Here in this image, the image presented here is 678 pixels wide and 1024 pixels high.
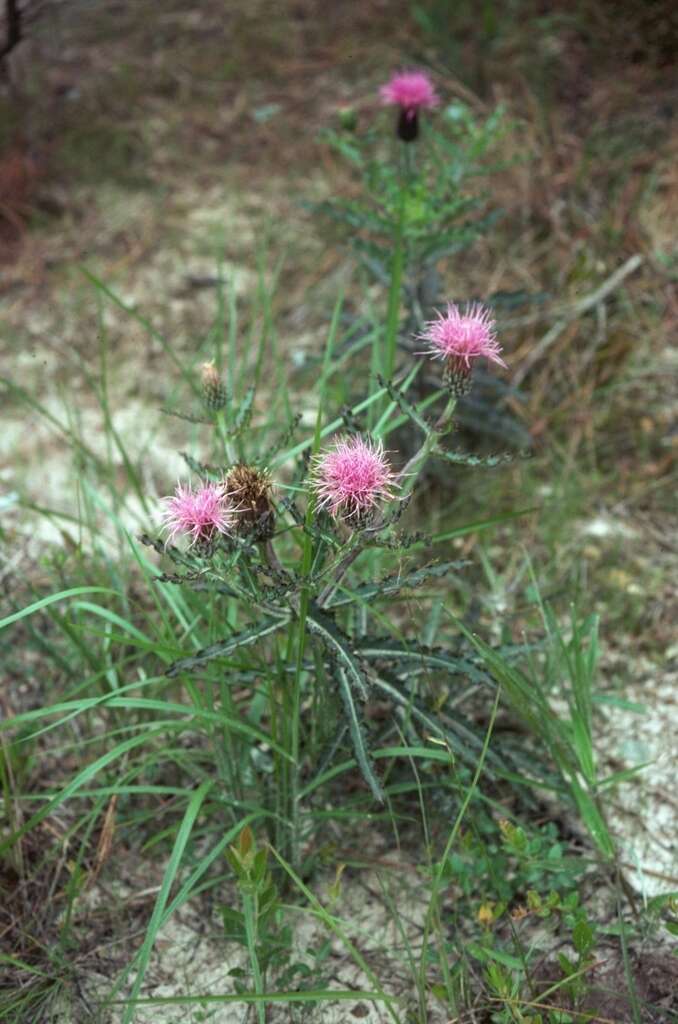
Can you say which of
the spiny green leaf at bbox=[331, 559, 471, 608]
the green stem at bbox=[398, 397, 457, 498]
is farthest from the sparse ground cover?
the green stem at bbox=[398, 397, 457, 498]

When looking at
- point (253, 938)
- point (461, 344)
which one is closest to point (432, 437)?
point (461, 344)

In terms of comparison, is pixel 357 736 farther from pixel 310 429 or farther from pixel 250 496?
pixel 310 429

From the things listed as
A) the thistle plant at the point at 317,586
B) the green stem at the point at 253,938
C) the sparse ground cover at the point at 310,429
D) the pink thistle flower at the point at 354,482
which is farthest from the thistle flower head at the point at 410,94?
the green stem at the point at 253,938

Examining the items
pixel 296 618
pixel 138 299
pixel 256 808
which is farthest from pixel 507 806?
pixel 138 299

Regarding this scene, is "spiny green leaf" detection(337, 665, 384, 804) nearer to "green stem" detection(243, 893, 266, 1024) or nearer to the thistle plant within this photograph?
the thistle plant

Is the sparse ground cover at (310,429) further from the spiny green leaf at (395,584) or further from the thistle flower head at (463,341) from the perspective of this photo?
the thistle flower head at (463,341)

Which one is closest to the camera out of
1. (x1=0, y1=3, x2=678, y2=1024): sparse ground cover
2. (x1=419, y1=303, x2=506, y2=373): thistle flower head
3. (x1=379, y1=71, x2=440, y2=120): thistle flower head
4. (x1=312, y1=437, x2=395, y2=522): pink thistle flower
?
(x1=312, y1=437, x2=395, y2=522): pink thistle flower
